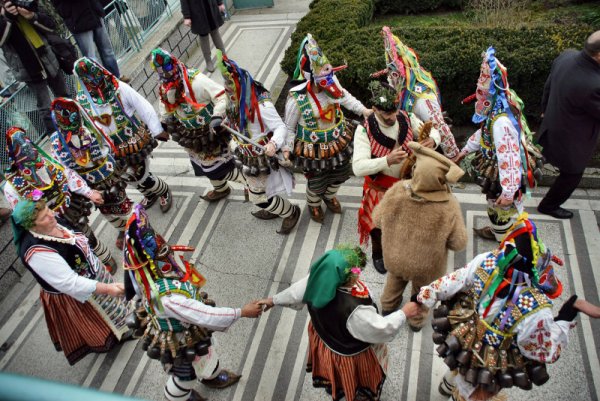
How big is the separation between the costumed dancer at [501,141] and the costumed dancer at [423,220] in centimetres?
72

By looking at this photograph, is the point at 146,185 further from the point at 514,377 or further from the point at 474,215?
the point at 514,377

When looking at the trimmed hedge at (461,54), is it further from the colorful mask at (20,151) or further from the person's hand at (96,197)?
the colorful mask at (20,151)

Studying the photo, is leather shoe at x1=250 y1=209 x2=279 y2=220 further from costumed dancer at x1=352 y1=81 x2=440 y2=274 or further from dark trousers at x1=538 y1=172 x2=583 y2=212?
dark trousers at x1=538 y1=172 x2=583 y2=212

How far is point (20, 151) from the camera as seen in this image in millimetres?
3883

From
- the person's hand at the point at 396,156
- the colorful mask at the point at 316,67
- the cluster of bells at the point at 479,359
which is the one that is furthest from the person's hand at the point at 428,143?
the cluster of bells at the point at 479,359

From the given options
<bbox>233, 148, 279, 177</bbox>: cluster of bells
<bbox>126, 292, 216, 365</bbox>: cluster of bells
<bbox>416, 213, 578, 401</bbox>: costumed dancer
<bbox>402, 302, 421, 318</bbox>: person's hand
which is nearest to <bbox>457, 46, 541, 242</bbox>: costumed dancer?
<bbox>416, 213, 578, 401</bbox>: costumed dancer

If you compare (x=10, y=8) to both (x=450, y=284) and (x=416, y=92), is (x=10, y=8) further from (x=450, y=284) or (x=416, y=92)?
(x=450, y=284)

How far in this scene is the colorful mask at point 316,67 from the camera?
4.04 metres

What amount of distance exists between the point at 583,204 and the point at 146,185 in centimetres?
469

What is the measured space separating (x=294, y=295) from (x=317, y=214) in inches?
86.7

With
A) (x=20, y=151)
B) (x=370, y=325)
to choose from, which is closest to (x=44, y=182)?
(x=20, y=151)

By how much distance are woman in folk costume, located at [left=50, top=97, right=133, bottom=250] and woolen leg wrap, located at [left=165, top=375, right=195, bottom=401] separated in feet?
6.86

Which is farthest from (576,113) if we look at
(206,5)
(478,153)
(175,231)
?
(206,5)

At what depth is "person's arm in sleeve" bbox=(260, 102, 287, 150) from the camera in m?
4.35
